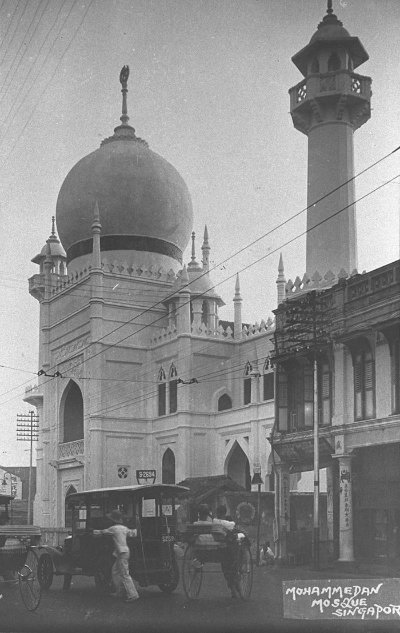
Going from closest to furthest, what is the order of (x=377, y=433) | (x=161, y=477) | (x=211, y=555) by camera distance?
1. (x=211, y=555)
2. (x=377, y=433)
3. (x=161, y=477)

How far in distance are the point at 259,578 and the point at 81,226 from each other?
21.5 metres

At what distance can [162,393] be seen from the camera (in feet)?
96.4

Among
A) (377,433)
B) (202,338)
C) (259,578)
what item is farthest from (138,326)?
(259,578)

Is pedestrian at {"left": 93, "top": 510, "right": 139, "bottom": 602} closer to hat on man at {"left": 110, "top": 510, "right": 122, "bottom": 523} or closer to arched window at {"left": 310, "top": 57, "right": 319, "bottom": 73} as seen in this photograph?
hat on man at {"left": 110, "top": 510, "right": 122, "bottom": 523}

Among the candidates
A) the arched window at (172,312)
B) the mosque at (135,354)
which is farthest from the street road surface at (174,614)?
the arched window at (172,312)

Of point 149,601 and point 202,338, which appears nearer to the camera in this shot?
point 149,601

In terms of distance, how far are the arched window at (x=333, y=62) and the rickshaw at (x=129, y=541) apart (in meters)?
13.8

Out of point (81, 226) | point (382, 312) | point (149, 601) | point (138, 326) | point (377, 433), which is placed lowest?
point (149, 601)

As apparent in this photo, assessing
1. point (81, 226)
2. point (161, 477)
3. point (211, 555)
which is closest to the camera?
point (211, 555)

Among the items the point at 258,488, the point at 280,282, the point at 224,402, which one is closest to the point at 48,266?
the point at 224,402

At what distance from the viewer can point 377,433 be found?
14672 millimetres

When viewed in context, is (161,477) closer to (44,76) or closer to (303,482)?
(303,482)

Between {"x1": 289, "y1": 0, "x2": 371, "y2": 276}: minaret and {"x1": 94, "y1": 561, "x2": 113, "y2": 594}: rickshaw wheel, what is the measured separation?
46.0ft

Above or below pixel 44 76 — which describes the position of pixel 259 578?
below
